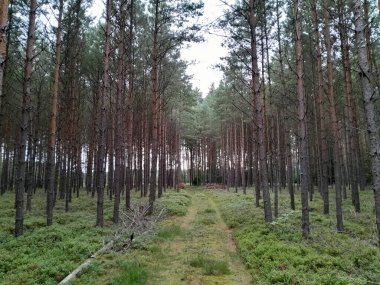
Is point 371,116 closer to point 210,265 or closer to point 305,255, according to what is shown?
point 305,255

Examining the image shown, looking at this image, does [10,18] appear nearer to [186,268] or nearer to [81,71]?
[81,71]

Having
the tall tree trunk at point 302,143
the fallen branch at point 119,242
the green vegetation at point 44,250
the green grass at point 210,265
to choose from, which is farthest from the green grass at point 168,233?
the tall tree trunk at point 302,143

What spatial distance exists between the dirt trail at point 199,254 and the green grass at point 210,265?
0.07 meters

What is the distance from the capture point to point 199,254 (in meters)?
8.20

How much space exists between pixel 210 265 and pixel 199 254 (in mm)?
1210

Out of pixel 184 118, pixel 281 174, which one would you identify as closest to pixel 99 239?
pixel 281 174

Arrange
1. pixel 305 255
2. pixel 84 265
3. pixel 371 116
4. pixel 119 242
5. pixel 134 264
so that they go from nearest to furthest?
pixel 371 116, pixel 84 265, pixel 134 264, pixel 305 255, pixel 119 242

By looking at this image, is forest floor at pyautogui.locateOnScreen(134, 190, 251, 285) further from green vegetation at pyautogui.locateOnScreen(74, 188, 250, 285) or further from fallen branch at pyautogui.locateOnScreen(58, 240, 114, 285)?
fallen branch at pyautogui.locateOnScreen(58, 240, 114, 285)

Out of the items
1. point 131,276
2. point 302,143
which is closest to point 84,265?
point 131,276

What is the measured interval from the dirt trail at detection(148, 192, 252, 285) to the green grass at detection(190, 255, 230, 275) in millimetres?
68

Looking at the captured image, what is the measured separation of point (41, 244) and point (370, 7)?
18.5 metres

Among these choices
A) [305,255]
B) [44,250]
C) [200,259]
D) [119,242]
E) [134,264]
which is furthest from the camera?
[119,242]

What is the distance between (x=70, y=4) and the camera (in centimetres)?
1523

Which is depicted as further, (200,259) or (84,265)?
(200,259)
